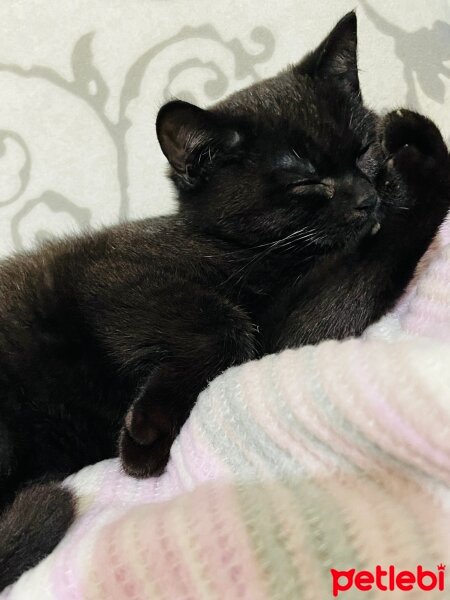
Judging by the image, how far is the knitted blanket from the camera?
474mm

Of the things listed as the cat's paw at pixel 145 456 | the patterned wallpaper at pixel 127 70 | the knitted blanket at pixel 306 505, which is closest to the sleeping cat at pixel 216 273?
the cat's paw at pixel 145 456

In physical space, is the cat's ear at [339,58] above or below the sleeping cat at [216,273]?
above

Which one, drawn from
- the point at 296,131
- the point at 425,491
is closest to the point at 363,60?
the point at 296,131

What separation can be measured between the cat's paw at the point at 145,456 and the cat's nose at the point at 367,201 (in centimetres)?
40

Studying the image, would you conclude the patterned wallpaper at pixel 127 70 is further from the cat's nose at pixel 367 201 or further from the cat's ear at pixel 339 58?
the cat's nose at pixel 367 201

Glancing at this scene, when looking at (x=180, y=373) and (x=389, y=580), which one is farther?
(x=180, y=373)

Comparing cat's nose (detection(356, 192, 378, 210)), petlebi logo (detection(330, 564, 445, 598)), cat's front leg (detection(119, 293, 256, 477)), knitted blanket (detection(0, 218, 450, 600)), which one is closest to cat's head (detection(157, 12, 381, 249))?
cat's nose (detection(356, 192, 378, 210))

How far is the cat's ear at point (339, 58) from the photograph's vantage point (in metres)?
0.92

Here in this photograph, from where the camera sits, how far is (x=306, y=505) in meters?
0.52

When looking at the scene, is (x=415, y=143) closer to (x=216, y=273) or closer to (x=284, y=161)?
(x=284, y=161)

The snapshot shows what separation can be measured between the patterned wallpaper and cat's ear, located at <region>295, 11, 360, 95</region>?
246mm

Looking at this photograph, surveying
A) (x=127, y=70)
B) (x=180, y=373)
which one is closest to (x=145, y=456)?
(x=180, y=373)

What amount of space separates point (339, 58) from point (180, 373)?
54cm

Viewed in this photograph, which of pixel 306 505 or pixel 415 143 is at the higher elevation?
pixel 415 143
